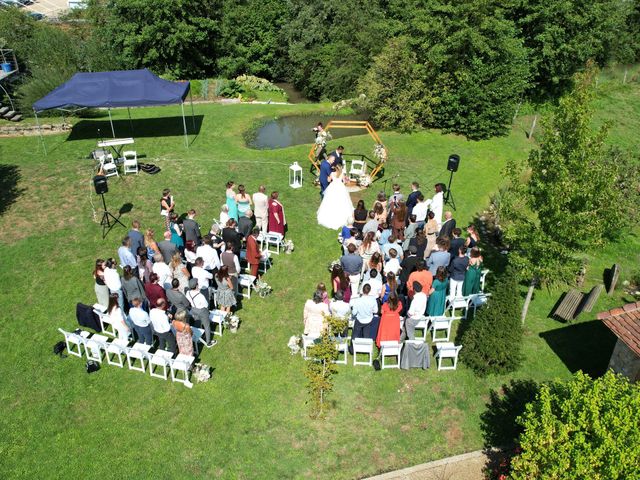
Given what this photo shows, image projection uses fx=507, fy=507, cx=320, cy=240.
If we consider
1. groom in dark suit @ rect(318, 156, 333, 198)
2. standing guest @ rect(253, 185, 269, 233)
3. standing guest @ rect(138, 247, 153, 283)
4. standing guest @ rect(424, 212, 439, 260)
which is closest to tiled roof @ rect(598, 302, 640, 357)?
standing guest @ rect(424, 212, 439, 260)

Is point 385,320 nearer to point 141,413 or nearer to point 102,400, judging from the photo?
point 141,413

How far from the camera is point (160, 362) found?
10695 millimetres

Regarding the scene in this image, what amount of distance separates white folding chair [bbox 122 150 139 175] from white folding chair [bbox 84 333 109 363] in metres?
9.78

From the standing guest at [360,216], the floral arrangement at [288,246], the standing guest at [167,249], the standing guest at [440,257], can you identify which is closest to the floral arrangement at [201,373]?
the standing guest at [167,249]

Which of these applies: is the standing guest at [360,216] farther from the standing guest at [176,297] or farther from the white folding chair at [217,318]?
the standing guest at [176,297]

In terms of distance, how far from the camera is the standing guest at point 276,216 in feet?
48.3

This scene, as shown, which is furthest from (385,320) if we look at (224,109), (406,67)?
(224,109)

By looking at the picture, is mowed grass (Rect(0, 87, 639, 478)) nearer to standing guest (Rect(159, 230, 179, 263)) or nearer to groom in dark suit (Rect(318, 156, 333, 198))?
groom in dark suit (Rect(318, 156, 333, 198))

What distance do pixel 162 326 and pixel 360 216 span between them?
615 cm

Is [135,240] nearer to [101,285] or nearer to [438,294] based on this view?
[101,285]

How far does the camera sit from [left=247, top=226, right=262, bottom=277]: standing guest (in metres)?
12.9

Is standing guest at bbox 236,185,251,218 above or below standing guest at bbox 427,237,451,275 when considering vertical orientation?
above

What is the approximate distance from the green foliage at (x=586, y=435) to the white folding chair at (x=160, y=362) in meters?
6.98

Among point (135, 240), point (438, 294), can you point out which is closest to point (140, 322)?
point (135, 240)
